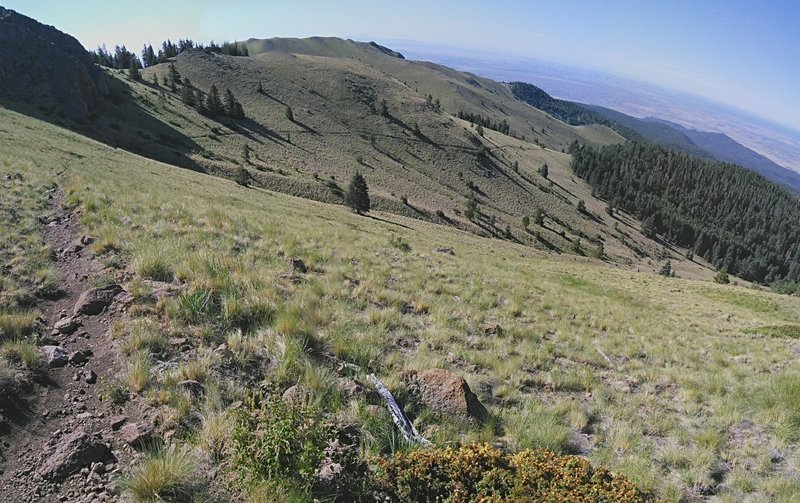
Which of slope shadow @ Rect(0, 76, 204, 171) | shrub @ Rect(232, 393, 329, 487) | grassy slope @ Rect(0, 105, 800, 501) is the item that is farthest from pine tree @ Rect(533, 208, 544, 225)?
shrub @ Rect(232, 393, 329, 487)

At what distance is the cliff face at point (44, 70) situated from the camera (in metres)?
59.8

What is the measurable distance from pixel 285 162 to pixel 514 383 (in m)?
78.6

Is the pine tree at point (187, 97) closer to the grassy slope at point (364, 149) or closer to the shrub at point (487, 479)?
the grassy slope at point (364, 149)

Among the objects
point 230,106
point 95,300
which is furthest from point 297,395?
point 230,106

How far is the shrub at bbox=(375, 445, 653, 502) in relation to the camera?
12.1 feet

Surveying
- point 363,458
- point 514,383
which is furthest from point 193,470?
point 514,383

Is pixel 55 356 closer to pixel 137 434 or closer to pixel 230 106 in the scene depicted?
pixel 137 434

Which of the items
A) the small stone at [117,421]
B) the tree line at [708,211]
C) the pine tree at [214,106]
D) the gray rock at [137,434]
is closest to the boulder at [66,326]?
the small stone at [117,421]

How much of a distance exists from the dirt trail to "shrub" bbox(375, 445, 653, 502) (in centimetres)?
242

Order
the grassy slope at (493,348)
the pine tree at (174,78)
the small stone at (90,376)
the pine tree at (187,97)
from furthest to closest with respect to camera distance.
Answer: the pine tree at (174,78) < the pine tree at (187,97) < the grassy slope at (493,348) < the small stone at (90,376)

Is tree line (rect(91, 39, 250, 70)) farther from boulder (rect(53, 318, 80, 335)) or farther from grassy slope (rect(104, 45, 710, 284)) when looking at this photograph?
boulder (rect(53, 318, 80, 335))

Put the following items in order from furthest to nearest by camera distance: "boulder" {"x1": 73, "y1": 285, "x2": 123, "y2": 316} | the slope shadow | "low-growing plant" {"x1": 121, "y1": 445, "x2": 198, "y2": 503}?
the slope shadow < "boulder" {"x1": 73, "y1": 285, "x2": 123, "y2": 316} < "low-growing plant" {"x1": 121, "y1": 445, "x2": 198, "y2": 503}

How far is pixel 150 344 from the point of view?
17.4 ft

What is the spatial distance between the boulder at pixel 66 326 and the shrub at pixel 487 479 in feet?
16.0
